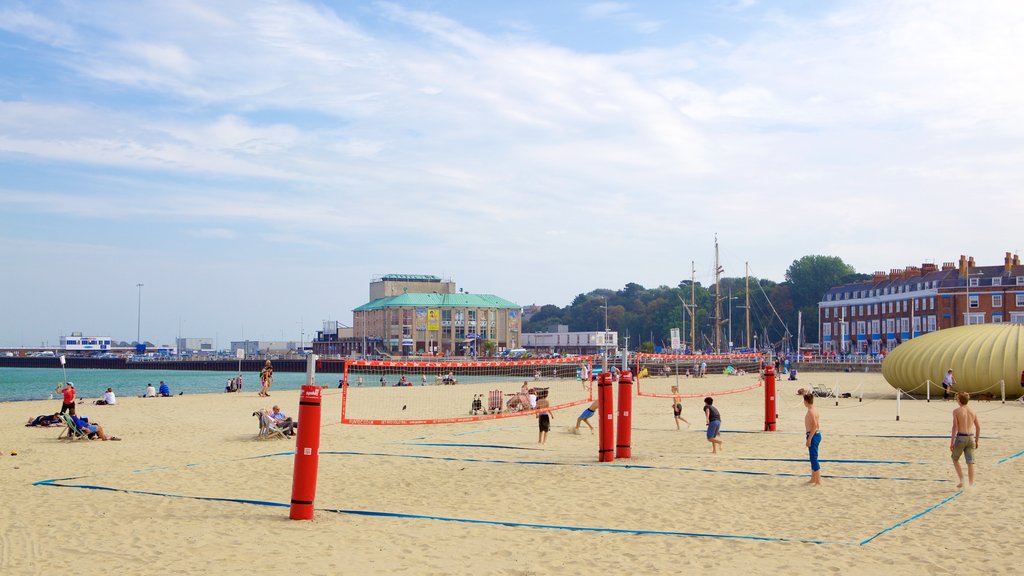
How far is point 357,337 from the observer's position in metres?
152

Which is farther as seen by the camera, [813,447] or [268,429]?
[268,429]

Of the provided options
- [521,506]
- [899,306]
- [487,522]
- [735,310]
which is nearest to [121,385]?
[521,506]

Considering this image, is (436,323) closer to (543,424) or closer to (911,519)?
(543,424)

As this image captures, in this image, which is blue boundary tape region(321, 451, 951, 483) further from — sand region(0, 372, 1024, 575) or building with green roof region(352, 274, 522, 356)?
building with green roof region(352, 274, 522, 356)

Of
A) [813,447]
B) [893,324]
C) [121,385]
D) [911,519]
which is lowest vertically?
[121,385]

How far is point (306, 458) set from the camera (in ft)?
35.8

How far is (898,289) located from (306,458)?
90839 millimetres

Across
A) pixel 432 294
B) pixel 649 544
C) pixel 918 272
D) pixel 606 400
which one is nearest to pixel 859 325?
pixel 918 272

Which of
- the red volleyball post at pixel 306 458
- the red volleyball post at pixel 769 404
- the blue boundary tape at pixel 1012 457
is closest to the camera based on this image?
the red volleyball post at pixel 306 458

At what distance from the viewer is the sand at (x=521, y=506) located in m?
8.88

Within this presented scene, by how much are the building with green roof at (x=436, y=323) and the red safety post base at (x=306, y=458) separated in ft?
403

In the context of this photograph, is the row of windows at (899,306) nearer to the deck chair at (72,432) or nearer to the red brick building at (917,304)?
the red brick building at (917,304)

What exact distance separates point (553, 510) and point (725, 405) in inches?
851

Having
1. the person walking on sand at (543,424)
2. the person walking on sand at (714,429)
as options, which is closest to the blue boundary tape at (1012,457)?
the person walking on sand at (714,429)
